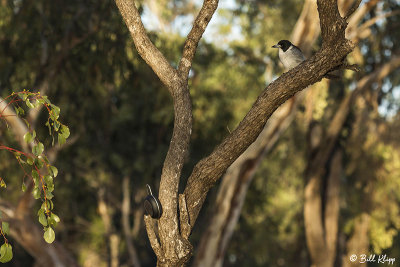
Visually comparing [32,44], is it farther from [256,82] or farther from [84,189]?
[84,189]

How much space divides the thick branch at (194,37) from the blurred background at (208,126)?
3367mm

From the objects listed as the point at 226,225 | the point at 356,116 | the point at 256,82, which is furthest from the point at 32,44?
the point at 356,116

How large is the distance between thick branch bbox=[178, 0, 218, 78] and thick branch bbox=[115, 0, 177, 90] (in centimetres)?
9

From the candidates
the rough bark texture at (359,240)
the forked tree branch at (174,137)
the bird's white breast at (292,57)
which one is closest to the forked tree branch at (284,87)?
the forked tree branch at (174,137)

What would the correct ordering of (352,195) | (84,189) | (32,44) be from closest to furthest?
1. (32,44)
2. (352,195)
3. (84,189)

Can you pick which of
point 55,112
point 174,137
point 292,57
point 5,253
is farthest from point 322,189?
point 5,253

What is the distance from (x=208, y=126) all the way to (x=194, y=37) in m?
8.44

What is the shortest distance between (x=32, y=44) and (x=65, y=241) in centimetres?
Answer: 754

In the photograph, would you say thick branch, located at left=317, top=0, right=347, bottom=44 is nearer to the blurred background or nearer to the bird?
the bird

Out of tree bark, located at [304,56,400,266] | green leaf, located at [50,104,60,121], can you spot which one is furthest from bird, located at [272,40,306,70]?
tree bark, located at [304,56,400,266]

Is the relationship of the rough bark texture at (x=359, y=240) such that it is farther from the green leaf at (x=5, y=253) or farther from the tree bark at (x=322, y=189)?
the green leaf at (x=5, y=253)

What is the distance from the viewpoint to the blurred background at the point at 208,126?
365 inches

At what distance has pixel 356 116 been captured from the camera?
1139cm

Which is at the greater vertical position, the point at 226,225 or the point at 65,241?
Answer: the point at 65,241
